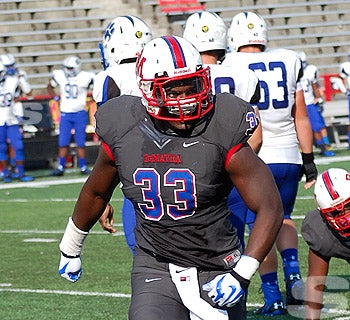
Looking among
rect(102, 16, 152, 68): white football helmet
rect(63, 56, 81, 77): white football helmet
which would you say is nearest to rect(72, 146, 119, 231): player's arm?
rect(102, 16, 152, 68): white football helmet

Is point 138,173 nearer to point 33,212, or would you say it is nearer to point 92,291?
point 92,291

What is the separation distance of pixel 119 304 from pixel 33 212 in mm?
4814

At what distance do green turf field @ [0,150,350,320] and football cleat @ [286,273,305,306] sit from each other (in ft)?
0.62

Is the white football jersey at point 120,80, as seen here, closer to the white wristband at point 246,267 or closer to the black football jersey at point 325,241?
the black football jersey at point 325,241

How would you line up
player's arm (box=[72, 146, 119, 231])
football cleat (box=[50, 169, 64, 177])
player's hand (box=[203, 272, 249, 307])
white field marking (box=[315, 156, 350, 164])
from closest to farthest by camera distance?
player's hand (box=[203, 272, 249, 307]) → player's arm (box=[72, 146, 119, 231]) → white field marking (box=[315, 156, 350, 164]) → football cleat (box=[50, 169, 64, 177])

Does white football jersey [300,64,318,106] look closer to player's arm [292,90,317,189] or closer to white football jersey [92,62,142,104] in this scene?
player's arm [292,90,317,189]

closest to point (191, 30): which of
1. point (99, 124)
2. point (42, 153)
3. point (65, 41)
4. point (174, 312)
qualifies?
point (99, 124)

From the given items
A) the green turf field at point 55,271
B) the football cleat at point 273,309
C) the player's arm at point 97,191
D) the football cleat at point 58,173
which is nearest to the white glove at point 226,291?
the player's arm at point 97,191

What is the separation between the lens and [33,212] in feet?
35.1

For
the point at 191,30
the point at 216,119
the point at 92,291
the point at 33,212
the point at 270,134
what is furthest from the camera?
the point at 33,212

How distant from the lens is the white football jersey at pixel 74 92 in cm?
1456

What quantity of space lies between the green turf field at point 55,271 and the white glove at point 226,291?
7.27 feet

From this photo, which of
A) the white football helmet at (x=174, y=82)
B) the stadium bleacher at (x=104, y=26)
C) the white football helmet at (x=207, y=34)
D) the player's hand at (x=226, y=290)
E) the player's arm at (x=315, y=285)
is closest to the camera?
the player's hand at (x=226, y=290)

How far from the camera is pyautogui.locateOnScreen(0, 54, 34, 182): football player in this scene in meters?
14.1
